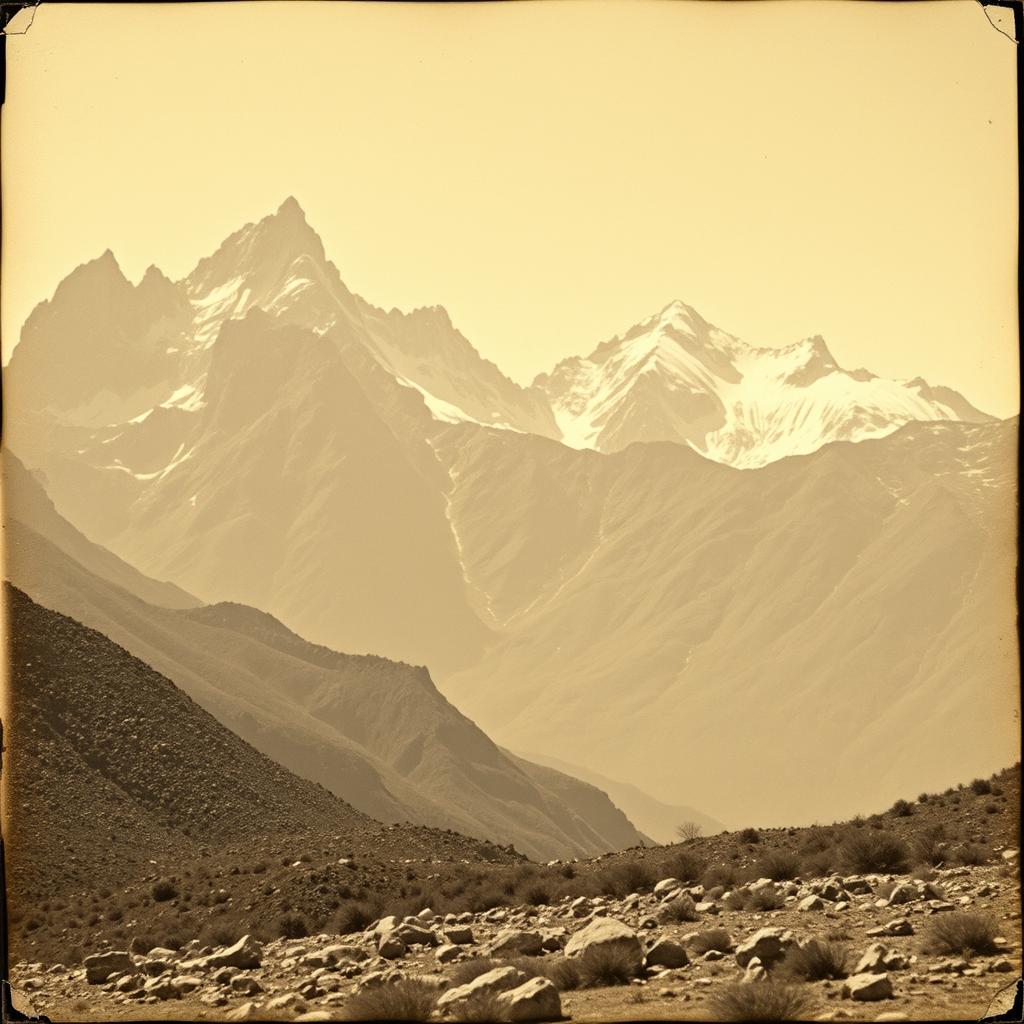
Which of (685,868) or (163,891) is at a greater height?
(685,868)

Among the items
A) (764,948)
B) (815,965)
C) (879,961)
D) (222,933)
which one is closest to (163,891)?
(222,933)

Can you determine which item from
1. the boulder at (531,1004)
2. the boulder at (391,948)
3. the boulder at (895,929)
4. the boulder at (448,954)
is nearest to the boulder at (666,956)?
the boulder at (895,929)

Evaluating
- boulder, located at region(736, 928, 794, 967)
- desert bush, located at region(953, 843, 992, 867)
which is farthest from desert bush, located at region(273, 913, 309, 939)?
desert bush, located at region(953, 843, 992, 867)

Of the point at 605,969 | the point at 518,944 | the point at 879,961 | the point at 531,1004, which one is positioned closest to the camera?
the point at 531,1004

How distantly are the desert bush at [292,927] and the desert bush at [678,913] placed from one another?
300 inches

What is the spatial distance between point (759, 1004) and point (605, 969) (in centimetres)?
325

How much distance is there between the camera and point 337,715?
544ft

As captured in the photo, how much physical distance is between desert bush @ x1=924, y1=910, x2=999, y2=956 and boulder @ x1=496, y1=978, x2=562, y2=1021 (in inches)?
193

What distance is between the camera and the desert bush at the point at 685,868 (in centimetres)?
2944

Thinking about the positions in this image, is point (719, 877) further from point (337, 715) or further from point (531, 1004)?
point (337, 715)

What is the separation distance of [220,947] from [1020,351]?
54.2 feet

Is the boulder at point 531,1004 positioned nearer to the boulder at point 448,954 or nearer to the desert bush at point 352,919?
the boulder at point 448,954

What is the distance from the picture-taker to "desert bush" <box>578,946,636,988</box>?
19.5m

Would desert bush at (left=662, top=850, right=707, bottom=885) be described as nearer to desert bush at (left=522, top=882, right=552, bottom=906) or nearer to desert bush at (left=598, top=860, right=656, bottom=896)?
desert bush at (left=598, top=860, right=656, bottom=896)
